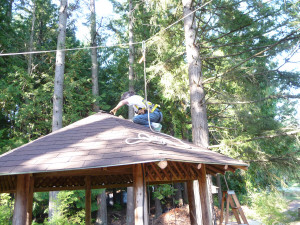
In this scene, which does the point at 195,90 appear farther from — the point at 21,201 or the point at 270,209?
the point at 270,209

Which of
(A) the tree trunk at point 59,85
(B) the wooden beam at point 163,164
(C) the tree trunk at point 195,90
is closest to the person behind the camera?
(B) the wooden beam at point 163,164

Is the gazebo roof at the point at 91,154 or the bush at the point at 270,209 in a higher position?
the gazebo roof at the point at 91,154

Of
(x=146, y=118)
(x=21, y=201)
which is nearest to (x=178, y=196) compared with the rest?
(x=146, y=118)

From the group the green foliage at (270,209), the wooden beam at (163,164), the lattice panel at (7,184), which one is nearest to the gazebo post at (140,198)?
the wooden beam at (163,164)

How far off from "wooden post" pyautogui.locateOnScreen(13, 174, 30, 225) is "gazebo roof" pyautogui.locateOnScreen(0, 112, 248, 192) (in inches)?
20.0

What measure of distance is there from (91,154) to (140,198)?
0.96m

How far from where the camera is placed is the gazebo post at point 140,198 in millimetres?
3695

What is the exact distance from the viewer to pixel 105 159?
3.42m

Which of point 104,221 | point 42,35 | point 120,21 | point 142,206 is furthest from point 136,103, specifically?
point 42,35

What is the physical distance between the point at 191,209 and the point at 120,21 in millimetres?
14008

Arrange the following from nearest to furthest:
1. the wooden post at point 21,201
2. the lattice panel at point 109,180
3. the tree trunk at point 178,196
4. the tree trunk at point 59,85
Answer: the wooden post at point 21,201, the lattice panel at point 109,180, the tree trunk at point 59,85, the tree trunk at point 178,196

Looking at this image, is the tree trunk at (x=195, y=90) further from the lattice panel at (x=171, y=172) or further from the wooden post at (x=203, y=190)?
the lattice panel at (x=171, y=172)

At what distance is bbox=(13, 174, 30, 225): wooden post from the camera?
13.2ft

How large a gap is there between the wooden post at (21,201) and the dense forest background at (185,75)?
186 inches
